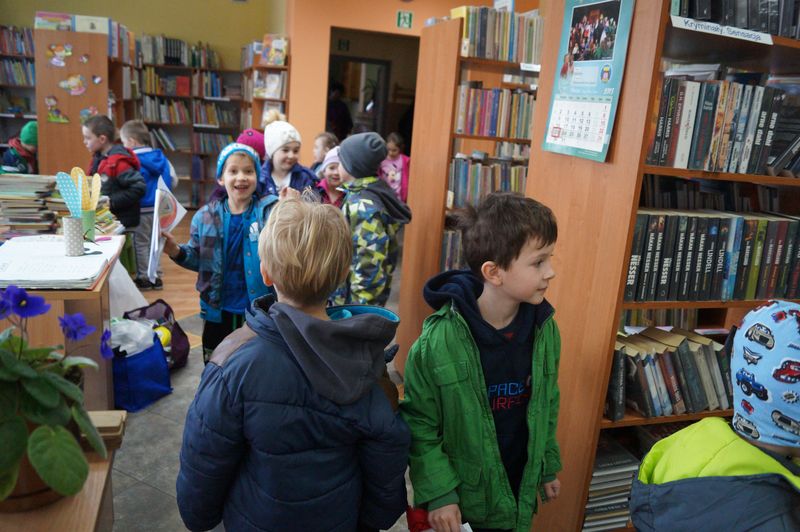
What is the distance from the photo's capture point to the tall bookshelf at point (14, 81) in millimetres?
7691

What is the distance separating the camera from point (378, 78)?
1059 centimetres

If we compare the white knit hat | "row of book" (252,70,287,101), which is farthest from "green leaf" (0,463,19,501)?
"row of book" (252,70,287,101)

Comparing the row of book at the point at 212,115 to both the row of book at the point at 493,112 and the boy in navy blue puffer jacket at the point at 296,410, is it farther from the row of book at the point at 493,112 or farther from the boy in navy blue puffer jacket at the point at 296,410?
the boy in navy blue puffer jacket at the point at 296,410

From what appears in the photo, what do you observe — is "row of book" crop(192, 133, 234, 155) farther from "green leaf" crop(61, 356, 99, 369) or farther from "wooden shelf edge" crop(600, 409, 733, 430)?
"green leaf" crop(61, 356, 99, 369)

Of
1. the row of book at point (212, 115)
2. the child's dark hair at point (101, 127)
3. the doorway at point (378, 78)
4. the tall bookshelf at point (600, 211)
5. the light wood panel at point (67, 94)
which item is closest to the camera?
the tall bookshelf at point (600, 211)

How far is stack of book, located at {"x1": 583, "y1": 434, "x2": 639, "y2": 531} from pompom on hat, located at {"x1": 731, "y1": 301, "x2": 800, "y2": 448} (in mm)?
964

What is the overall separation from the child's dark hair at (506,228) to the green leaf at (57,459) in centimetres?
107

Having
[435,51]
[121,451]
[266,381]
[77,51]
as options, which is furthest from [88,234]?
[77,51]

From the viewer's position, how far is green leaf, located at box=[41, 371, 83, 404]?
859 mm

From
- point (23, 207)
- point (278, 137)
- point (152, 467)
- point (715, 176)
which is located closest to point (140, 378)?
→ point (152, 467)

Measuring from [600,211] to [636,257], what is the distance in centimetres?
18

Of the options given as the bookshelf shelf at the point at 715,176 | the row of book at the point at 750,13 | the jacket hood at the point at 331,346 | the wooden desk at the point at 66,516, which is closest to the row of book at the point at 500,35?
the row of book at the point at 750,13

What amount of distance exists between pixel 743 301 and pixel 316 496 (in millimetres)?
1567

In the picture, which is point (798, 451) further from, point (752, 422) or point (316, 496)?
point (316, 496)
